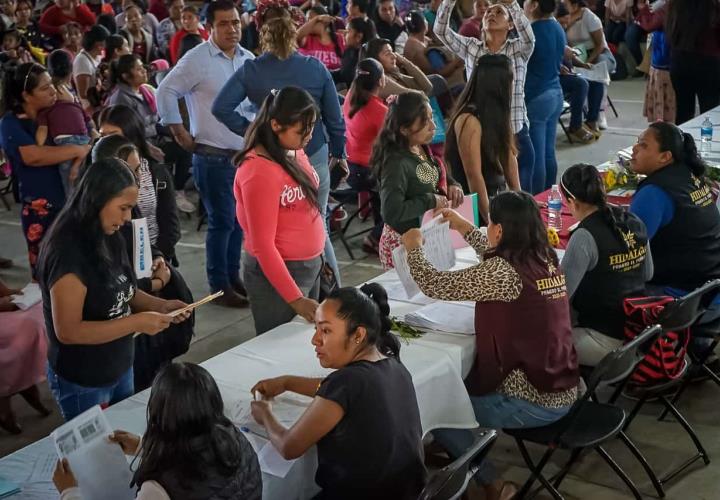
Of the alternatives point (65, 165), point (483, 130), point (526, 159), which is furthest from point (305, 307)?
point (526, 159)

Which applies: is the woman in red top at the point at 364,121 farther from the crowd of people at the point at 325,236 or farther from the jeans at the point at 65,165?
the jeans at the point at 65,165

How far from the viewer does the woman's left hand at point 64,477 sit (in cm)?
221

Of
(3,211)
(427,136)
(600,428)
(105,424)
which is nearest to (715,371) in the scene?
(600,428)

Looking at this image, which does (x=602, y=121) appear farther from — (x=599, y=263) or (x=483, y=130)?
(x=599, y=263)

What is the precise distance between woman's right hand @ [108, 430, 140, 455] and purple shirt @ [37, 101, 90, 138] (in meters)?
2.79

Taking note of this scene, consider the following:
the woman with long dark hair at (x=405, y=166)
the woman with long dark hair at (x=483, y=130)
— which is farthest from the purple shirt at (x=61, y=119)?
the woman with long dark hair at (x=483, y=130)

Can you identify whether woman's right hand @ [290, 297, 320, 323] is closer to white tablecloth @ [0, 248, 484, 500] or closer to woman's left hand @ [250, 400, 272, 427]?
white tablecloth @ [0, 248, 484, 500]

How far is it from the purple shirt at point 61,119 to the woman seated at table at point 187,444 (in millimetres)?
3034

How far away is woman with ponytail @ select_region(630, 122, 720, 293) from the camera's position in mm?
3918

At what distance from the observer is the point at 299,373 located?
2.96 meters

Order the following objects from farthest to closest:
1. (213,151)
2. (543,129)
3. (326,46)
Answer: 1. (326,46)
2. (543,129)
3. (213,151)

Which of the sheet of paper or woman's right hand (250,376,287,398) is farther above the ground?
woman's right hand (250,376,287,398)

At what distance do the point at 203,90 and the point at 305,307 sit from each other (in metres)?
2.24

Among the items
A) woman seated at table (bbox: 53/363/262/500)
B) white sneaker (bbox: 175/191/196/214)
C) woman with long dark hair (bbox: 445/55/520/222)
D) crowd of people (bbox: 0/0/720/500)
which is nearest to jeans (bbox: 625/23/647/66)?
crowd of people (bbox: 0/0/720/500)
